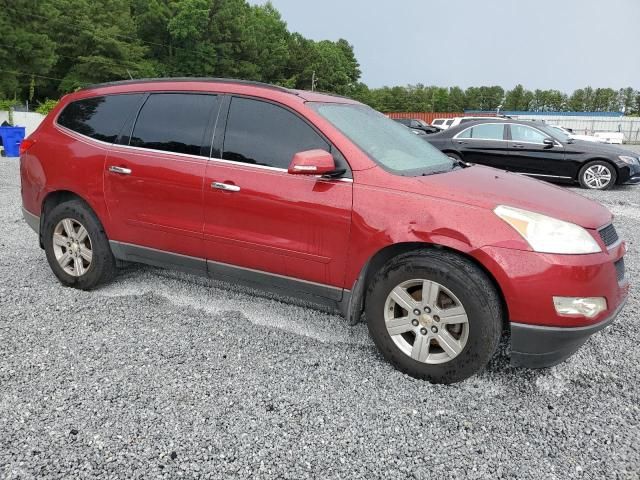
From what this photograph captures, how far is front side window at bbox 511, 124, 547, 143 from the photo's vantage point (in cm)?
1083

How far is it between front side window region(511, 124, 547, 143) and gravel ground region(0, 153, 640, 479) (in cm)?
765

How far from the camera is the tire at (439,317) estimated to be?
106 inches

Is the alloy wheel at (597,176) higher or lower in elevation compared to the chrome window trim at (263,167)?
lower

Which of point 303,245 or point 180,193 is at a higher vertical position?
point 180,193

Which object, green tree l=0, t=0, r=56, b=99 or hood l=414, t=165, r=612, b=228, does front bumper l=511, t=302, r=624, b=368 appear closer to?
hood l=414, t=165, r=612, b=228

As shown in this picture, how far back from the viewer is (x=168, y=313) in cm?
388

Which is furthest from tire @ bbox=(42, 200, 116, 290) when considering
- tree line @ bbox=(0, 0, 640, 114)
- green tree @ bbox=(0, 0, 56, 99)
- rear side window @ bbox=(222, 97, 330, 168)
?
green tree @ bbox=(0, 0, 56, 99)

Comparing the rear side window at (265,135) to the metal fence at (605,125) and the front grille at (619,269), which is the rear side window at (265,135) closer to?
the front grille at (619,269)

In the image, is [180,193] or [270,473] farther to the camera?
[180,193]

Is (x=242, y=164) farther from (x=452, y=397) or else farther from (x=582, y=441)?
(x=582, y=441)

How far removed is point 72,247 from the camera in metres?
4.24

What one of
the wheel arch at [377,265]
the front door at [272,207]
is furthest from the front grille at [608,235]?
the front door at [272,207]

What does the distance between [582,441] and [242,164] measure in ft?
8.35

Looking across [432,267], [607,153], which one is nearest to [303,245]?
[432,267]
